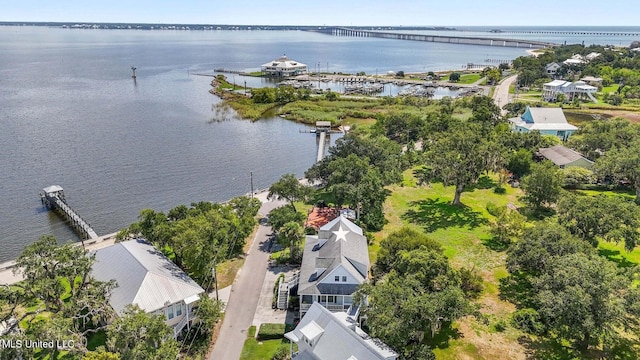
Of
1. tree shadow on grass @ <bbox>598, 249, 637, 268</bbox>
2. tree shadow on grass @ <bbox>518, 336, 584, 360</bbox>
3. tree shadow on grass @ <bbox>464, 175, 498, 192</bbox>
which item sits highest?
tree shadow on grass @ <bbox>464, 175, 498, 192</bbox>

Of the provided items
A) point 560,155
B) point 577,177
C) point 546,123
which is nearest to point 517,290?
point 577,177

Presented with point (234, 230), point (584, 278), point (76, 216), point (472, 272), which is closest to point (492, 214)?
point (472, 272)

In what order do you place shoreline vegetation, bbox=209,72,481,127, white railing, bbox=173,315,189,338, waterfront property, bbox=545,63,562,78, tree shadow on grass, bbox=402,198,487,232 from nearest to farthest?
white railing, bbox=173,315,189,338
tree shadow on grass, bbox=402,198,487,232
shoreline vegetation, bbox=209,72,481,127
waterfront property, bbox=545,63,562,78

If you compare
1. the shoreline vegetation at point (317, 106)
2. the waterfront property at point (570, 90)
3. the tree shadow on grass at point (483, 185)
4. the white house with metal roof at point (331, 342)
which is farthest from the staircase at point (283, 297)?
the waterfront property at point (570, 90)

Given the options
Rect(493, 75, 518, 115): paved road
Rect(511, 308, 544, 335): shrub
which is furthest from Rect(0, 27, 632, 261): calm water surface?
Rect(493, 75, 518, 115): paved road

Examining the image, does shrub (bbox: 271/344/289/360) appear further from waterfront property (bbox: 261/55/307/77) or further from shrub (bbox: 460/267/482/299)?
waterfront property (bbox: 261/55/307/77)

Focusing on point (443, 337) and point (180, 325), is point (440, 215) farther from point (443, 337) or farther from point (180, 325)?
point (180, 325)

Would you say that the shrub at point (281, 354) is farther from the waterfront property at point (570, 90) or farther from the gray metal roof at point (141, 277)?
the waterfront property at point (570, 90)
